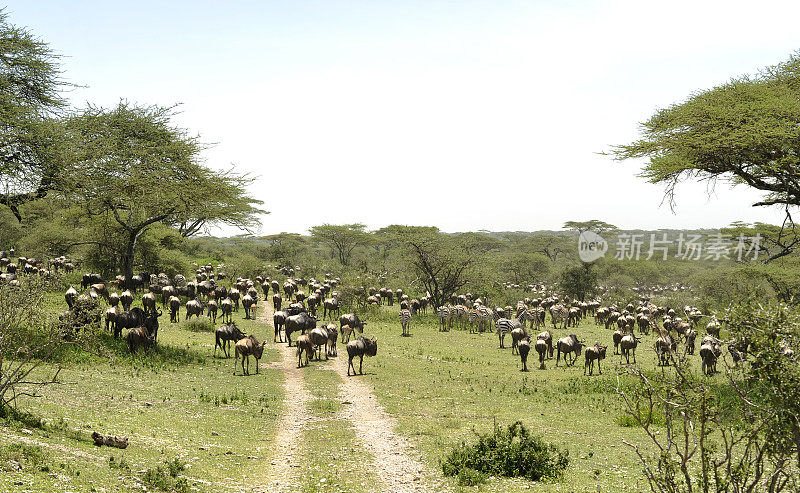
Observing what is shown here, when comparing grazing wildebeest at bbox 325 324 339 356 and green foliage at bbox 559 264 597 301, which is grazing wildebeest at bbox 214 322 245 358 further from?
green foliage at bbox 559 264 597 301

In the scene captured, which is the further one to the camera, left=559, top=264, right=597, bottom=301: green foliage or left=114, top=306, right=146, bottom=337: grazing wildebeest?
left=559, top=264, right=597, bottom=301: green foliage

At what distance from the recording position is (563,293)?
221ft

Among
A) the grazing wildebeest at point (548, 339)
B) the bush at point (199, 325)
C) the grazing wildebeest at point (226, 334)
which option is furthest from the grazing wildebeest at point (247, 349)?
the grazing wildebeest at point (548, 339)

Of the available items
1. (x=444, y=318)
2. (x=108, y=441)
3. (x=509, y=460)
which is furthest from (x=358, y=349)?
(x=444, y=318)

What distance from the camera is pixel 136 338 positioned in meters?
19.7

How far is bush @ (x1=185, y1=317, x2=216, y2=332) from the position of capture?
94.6ft

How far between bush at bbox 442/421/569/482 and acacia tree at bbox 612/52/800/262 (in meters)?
15.9

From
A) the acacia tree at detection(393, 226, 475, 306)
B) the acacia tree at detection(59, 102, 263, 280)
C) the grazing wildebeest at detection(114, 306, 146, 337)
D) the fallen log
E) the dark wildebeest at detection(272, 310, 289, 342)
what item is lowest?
the dark wildebeest at detection(272, 310, 289, 342)

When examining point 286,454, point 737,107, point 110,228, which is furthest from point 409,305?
point 286,454

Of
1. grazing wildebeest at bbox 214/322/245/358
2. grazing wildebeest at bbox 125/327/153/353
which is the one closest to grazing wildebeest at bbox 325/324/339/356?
grazing wildebeest at bbox 214/322/245/358

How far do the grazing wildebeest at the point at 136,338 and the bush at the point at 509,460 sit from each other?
14622mm

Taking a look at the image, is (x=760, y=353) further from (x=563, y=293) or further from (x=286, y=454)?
(x=563, y=293)

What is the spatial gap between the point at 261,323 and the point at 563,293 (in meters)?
46.9

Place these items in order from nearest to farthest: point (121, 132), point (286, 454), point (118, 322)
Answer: point (286, 454), point (118, 322), point (121, 132)
